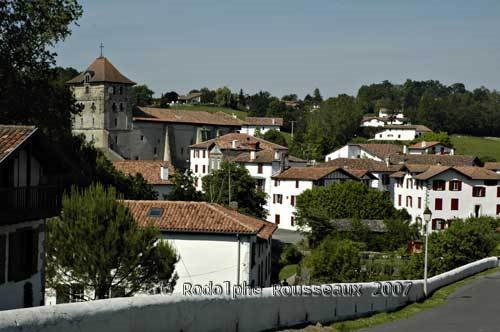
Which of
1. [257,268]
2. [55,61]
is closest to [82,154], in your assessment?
[55,61]

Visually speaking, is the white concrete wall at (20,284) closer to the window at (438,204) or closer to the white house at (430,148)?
the window at (438,204)

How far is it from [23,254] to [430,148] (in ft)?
390

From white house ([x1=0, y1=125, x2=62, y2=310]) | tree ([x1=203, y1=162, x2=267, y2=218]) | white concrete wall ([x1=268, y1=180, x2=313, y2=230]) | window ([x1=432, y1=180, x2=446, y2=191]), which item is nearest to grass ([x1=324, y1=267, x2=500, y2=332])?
white house ([x1=0, y1=125, x2=62, y2=310])

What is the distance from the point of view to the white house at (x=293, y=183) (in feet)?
289

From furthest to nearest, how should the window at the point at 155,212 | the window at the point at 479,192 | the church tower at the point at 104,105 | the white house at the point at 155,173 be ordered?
the church tower at the point at 104,105, the window at the point at 479,192, the white house at the point at 155,173, the window at the point at 155,212

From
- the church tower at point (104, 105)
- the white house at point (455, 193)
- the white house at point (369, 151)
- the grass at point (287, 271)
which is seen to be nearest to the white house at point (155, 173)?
the grass at point (287, 271)

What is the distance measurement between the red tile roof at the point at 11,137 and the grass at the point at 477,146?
133 meters

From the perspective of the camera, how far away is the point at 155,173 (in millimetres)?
85062

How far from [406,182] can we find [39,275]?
69350mm

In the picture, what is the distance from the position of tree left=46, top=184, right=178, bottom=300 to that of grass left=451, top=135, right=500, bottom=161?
5026 inches

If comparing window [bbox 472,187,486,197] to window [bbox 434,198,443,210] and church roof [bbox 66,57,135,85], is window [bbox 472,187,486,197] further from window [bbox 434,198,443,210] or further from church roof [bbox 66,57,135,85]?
church roof [bbox 66,57,135,85]

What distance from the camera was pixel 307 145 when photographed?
14525 cm

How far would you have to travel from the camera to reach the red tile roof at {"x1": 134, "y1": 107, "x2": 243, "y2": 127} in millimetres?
134500

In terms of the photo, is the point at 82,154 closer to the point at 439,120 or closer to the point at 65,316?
the point at 65,316
